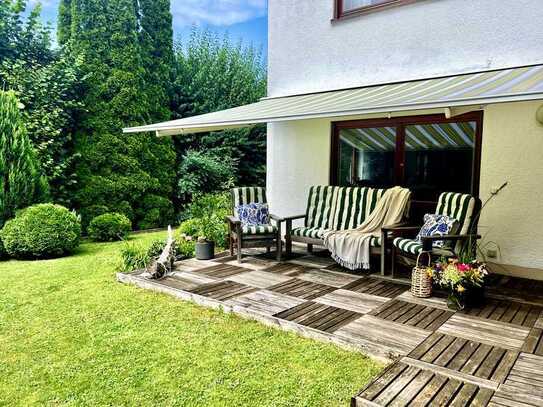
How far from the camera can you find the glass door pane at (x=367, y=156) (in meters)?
9.45

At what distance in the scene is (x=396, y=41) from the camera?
8906 mm

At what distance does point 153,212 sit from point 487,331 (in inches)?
450

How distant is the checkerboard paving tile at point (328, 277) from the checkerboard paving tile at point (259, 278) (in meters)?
0.42

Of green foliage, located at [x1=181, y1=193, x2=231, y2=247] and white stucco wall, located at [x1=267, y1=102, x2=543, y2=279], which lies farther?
green foliage, located at [x1=181, y1=193, x2=231, y2=247]

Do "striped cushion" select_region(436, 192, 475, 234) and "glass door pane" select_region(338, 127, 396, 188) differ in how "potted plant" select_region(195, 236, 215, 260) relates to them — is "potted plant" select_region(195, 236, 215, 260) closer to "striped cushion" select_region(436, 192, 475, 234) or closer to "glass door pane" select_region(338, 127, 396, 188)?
"glass door pane" select_region(338, 127, 396, 188)

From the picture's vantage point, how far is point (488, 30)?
7.73 meters

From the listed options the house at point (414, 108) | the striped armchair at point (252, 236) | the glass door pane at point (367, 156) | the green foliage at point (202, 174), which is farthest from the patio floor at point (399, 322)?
the green foliage at point (202, 174)

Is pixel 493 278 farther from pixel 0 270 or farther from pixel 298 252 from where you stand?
pixel 0 270

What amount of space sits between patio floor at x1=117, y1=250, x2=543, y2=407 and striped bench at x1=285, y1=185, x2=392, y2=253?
0.63 metres

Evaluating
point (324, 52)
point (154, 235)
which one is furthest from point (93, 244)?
point (324, 52)

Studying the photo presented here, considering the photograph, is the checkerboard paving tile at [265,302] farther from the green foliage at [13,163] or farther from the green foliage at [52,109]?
the green foliage at [52,109]

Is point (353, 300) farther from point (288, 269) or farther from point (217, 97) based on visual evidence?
point (217, 97)

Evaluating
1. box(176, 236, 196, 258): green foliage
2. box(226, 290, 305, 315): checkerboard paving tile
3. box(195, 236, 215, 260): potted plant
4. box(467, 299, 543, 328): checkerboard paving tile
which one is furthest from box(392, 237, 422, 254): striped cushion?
box(176, 236, 196, 258): green foliage

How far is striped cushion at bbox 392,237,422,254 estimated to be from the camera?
6.81 meters
